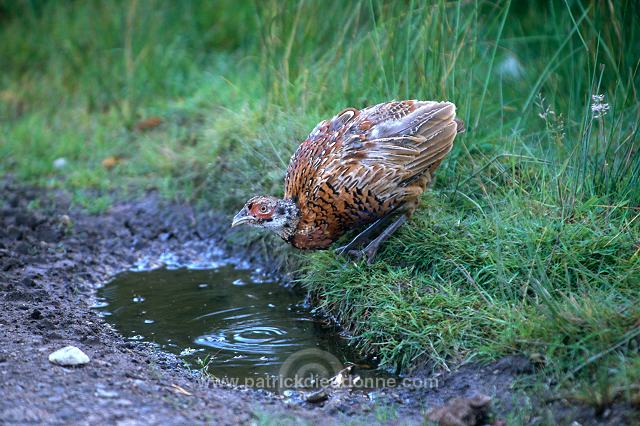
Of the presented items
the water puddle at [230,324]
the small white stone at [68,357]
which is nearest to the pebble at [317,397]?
the water puddle at [230,324]

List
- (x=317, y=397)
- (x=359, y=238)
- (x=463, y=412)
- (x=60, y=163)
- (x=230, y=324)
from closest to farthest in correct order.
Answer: (x=463, y=412)
(x=317, y=397)
(x=230, y=324)
(x=359, y=238)
(x=60, y=163)

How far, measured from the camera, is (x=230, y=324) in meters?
4.54

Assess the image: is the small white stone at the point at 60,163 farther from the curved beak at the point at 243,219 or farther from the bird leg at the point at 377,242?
the bird leg at the point at 377,242

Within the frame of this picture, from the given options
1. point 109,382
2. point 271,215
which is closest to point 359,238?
point 271,215

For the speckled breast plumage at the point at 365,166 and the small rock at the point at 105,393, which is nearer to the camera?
the small rock at the point at 105,393

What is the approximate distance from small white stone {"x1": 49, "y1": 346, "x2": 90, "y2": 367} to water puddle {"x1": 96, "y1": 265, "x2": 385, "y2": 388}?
1.96 feet

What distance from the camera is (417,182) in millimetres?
4684

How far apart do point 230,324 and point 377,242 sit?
97 cm

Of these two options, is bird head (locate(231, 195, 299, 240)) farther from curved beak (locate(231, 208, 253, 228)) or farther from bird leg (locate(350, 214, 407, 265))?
bird leg (locate(350, 214, 407, 265))

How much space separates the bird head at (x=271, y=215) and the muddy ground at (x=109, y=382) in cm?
92

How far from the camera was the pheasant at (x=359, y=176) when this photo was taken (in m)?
4.46

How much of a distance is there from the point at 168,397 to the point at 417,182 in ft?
6.57

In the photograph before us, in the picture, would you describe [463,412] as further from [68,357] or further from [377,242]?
[68,357]

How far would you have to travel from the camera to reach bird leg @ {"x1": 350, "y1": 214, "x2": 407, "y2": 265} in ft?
15.1
